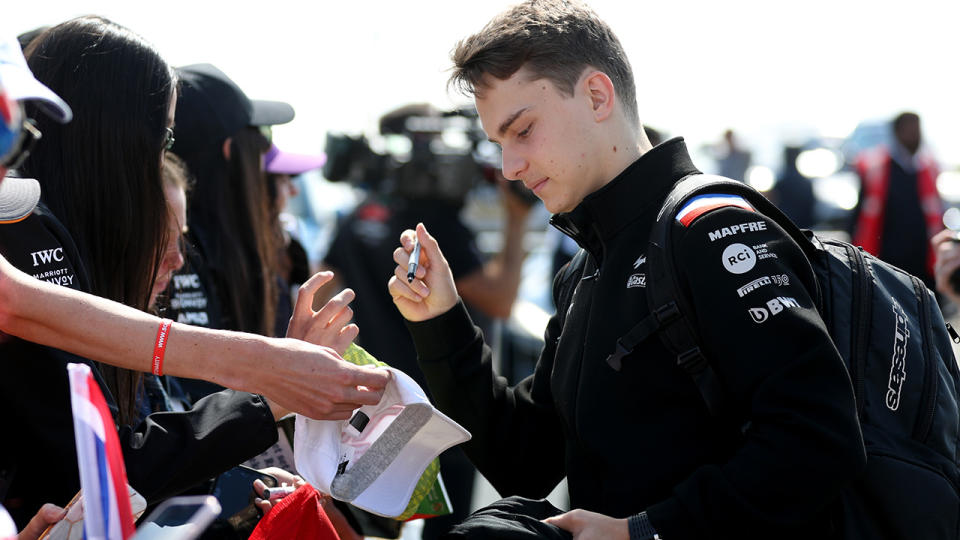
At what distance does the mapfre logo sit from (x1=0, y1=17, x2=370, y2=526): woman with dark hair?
974 mm

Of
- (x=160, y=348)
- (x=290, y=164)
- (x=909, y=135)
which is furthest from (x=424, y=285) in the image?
(x=909, y=135)

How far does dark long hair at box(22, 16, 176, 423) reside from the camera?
2.30m

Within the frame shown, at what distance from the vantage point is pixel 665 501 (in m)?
1.84

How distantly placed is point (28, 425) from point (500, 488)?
3.46 ft

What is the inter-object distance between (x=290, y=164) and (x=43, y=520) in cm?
235

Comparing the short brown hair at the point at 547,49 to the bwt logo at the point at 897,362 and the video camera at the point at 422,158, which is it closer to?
the bwt logo at the point at 897,362

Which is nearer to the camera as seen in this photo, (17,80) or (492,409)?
(17,80)

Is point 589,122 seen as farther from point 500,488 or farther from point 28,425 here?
point 28,425

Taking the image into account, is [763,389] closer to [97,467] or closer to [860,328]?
[860,328]

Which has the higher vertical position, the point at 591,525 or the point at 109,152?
the point at 109,152

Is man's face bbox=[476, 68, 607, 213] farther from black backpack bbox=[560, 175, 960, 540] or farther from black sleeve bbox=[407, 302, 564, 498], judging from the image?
black sleeve bbox=[407, 302, 564, 498]

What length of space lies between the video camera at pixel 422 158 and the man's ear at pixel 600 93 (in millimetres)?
2814

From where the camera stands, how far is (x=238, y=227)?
3.52 metres

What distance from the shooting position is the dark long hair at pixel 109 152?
2.30 m
